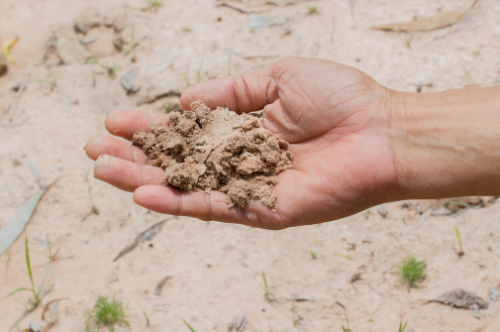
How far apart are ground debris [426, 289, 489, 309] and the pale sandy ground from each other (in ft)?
0.15

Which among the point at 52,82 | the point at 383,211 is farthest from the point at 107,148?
the point at 52,82

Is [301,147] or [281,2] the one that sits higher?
[281,2]

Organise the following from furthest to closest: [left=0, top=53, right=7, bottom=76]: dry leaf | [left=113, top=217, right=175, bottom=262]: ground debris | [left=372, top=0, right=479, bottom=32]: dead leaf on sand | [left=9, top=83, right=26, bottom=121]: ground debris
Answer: [left=0, top=53, right=7, bottom=76]: dry leaf, [left=372, top=0, right=479, bottom=32]: dead leaf on sand, [left=9, top=83, right=26, bottom=121]: ground debris, [left=113, top=217, right=175, bottom=262]: ground debris

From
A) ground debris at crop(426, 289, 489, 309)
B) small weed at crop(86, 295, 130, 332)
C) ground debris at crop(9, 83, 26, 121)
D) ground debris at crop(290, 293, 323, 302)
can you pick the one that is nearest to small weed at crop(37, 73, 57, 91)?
ground debris at crop(9, 83, 26, 121)

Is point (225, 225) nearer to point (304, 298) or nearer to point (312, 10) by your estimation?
point (304, 298)

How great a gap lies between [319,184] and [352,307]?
3.10 feet

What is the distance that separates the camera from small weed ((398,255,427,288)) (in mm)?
2564

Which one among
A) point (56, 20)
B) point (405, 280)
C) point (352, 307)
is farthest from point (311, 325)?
point (56, 20)

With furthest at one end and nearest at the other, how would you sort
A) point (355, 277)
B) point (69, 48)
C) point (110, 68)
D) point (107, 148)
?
point (69, 48) < point (110, 68) < point (355, 277) < point (107, 148)

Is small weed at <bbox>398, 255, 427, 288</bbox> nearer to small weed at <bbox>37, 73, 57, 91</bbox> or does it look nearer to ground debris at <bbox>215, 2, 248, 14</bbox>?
ground debris at <bbox>215, 2, 248, 14</bbox>

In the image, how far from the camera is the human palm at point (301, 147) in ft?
6.98

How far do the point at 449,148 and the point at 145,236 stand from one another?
2.15 metres

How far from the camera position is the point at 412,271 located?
2570 mm

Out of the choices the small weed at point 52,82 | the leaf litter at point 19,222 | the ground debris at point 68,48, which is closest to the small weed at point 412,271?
the leaf litter at point 19,222
